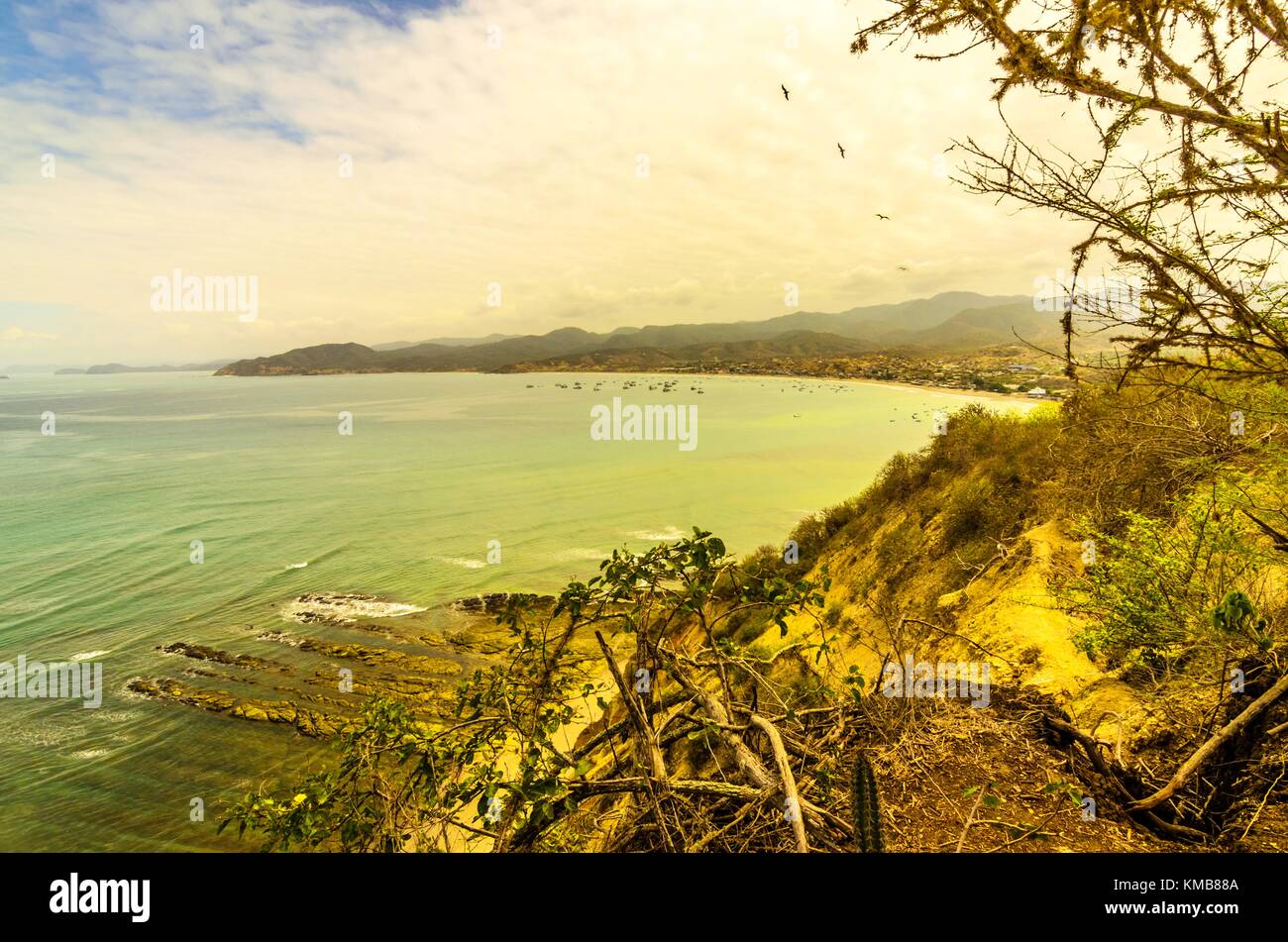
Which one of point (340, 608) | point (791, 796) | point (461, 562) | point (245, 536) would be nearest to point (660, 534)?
point (461, 562)

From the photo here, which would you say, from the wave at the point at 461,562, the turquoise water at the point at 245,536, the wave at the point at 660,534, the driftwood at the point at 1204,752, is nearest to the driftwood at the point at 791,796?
the driftwood at the point at 1204,752

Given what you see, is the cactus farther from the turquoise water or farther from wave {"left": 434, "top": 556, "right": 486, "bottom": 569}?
wave {"left": 434, "top": 556, "right": 486, "bottom": 569}

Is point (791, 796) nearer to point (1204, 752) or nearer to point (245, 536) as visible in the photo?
point (1204, 752)

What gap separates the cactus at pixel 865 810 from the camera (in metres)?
2.61

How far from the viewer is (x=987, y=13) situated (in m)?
3.46

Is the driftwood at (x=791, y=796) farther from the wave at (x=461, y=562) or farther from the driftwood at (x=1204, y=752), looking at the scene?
the wave at (x=461, y=562)

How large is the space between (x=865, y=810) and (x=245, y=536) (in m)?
35.0

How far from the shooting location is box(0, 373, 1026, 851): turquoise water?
43.0ft

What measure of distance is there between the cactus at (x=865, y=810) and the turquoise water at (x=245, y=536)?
45.7 feet

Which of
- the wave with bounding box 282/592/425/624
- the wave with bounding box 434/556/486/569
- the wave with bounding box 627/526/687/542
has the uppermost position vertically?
the wave with bounding box 627/526/687/542

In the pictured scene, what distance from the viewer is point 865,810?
2.63m

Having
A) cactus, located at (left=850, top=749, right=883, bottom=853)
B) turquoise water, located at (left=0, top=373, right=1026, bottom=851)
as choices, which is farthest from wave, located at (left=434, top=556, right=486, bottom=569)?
cactus, located at (left=850, top=749, right=883, bottom=853)

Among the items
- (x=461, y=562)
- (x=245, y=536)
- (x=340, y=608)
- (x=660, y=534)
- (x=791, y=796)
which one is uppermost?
(x=791, y=796)

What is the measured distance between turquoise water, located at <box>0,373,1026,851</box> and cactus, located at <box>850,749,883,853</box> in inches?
549
